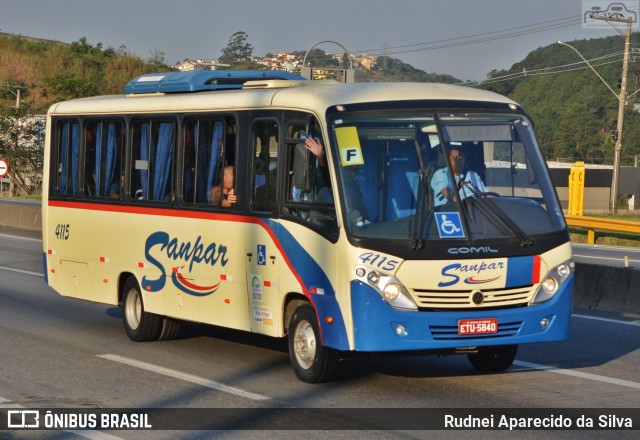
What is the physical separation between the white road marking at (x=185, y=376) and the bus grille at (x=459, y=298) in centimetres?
148

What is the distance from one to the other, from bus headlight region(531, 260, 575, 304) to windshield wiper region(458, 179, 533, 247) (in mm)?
369

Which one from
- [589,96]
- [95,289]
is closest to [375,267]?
[95,289]

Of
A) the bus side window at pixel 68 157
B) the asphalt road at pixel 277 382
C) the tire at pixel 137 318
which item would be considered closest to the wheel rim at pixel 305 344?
the asphalt road at pixel 277 382

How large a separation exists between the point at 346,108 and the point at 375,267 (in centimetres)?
149

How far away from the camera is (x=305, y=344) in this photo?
1070 cm

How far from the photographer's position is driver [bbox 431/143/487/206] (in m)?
10.3

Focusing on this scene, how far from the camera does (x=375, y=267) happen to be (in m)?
9.95

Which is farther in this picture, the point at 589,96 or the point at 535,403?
the point at 589,96

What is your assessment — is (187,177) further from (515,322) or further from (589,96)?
(589,96)

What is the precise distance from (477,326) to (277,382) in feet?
6.24

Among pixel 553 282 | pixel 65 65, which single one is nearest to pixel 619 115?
pixel 553 282

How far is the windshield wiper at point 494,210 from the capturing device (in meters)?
10.4

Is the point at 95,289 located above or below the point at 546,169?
below

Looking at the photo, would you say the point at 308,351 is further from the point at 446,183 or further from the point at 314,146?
the point at 446,183
